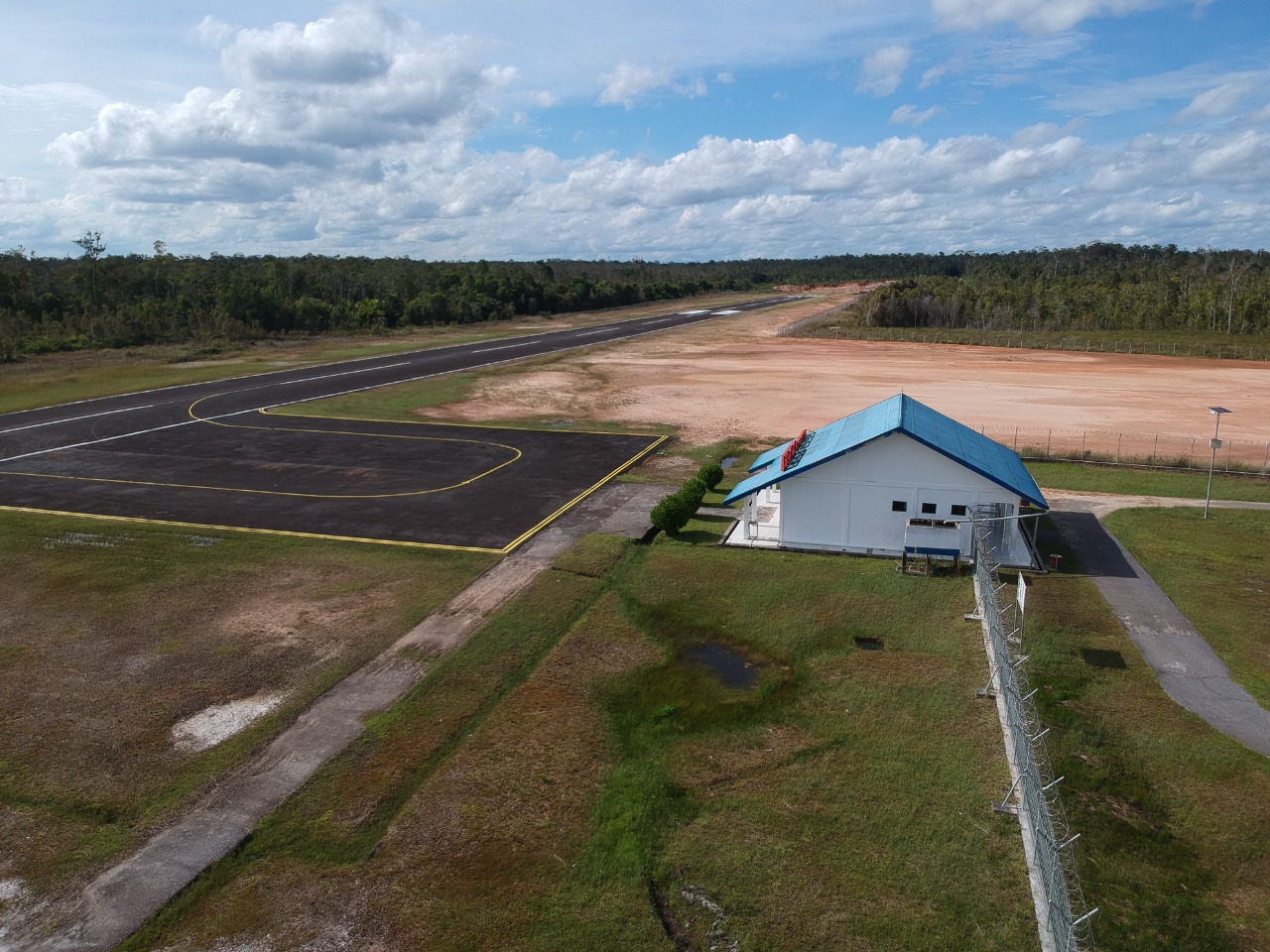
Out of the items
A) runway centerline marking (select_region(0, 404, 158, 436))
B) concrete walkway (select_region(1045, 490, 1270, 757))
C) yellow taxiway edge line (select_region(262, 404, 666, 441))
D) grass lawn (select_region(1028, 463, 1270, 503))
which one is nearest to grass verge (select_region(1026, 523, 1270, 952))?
concrete walkway (select_region(1045, 490, 1270, 757))

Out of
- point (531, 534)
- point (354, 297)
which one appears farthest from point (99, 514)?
point (354, 297)

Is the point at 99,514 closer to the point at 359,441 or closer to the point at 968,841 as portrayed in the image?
the point at 359,441

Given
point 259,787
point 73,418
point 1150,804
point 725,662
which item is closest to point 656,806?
point 725,662

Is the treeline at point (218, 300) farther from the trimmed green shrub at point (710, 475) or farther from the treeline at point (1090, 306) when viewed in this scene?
the trimmed green shrub at point (710, 475)

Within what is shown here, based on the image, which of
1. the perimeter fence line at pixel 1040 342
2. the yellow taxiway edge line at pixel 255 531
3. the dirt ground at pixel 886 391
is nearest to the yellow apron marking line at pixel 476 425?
the dirt ground at pixel 886 391

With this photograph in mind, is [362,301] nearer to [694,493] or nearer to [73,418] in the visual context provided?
[73,418]

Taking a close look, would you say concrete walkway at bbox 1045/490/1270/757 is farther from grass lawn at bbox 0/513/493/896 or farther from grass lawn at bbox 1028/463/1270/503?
grass lawn at bbox 0/513/493/896
